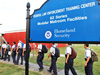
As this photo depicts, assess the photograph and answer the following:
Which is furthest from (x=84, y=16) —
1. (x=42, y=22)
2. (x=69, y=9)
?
(x=42, y=22)

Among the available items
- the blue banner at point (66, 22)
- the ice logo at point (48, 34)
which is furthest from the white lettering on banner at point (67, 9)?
the ice logo at point (48, 34)

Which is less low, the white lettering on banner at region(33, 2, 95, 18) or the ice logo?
the white lettering on banner at region(33, 2, 95, 18)

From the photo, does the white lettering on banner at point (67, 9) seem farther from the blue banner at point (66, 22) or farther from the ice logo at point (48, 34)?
the ice logo at point (48, 34)

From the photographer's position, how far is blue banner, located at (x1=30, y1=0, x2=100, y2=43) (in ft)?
5.24

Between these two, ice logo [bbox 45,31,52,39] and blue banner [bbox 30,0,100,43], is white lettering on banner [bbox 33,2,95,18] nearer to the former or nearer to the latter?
blue banner [bbox 30,0,100,43]

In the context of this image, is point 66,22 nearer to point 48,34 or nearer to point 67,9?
point 67,9

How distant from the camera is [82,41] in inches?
66.1

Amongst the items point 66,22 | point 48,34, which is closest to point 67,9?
point 66,22

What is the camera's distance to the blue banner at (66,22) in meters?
1.60

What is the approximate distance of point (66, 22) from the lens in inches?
71.7

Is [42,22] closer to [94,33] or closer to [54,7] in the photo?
[54,7]

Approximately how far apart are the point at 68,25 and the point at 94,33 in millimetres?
434

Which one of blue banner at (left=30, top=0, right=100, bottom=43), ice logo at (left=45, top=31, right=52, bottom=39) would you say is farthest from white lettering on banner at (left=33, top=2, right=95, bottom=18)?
ice logo at (left=45, top=31, right=52, bottom=39)

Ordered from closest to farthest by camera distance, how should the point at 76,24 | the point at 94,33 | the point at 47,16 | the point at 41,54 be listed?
1. the point at 94,33
2. the point at 76,24
3. the point at 47,16
4. the point at 41,54
